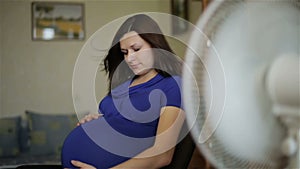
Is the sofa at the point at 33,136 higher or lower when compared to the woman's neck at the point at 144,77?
lower

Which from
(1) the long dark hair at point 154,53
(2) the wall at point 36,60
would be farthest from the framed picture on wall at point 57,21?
(1) the long dark hair at point 154,53

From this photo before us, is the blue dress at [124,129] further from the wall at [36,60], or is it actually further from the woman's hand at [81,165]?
the wall at [36,60]

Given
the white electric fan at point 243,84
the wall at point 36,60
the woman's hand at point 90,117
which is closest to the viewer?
the white electric fan at point 243,84

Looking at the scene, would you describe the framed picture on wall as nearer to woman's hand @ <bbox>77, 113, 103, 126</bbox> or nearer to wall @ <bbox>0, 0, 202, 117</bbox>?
wall @ <bbox>0, 0, 202, 117</bbox>

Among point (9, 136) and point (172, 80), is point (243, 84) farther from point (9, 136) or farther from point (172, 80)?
point (9, 136)

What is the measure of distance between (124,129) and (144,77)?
0.52 feet

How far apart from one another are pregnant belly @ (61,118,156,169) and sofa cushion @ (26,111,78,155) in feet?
1.03

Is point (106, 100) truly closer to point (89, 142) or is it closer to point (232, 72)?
point (89, 142)

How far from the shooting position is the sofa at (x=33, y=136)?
1.39m

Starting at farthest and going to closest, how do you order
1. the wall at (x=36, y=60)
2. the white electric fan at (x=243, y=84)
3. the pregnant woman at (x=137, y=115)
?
the wall at (x=36, y=60) → the pregnant woman at (x=137, y=115) → the white electric fan at (x=243, y=84)

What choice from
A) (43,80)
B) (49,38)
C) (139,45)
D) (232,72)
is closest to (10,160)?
(43,80)

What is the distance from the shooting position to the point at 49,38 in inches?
54.8

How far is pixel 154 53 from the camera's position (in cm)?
105

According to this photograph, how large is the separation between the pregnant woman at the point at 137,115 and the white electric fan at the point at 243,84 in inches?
Answer: 10.6
